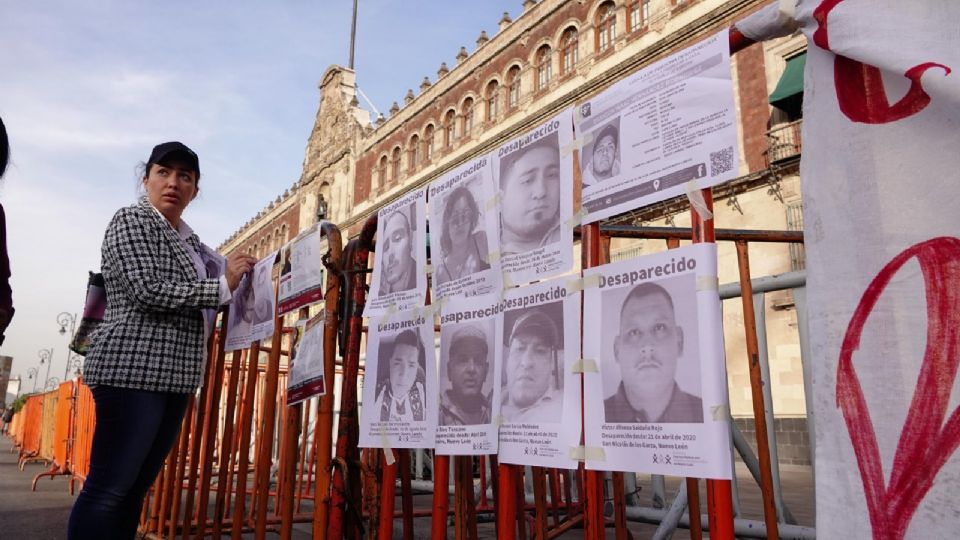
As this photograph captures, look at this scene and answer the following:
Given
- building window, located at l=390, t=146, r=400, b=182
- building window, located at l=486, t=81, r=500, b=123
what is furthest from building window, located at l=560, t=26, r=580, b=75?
building window, located at l=390, t=146, r=400, b=182

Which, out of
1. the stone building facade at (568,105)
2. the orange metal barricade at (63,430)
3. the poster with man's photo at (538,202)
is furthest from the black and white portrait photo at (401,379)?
the stone building facade at (568,105)

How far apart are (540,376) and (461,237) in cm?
58

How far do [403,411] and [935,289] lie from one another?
158cm

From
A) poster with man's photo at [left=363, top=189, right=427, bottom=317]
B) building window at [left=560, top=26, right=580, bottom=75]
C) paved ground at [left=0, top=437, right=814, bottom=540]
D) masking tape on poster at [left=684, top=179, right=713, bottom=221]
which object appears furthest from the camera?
building window at [left=560, top=26, right=580, bottom=75]

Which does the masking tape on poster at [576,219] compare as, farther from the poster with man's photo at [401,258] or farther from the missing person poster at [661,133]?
the poster with man's photo at [401,258]

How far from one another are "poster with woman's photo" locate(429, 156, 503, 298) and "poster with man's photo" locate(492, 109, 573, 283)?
2.0 inches

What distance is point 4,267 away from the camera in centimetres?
219

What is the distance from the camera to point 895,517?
1210 mm

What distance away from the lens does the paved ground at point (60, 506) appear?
163 inches

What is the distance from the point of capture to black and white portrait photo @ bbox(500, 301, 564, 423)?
169 centimetres

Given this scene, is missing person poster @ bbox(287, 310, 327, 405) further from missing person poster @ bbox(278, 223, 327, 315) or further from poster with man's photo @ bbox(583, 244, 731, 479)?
poster with man's photo @ bbox(583, 244, 731, 479)

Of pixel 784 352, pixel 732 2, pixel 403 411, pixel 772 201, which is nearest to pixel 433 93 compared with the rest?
pixel 732 2

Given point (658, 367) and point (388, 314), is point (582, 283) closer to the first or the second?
point (658, 367)

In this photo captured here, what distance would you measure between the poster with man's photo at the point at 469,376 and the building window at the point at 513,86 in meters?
18.5
